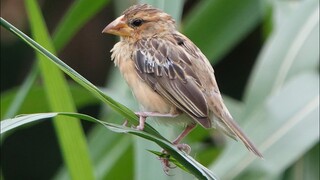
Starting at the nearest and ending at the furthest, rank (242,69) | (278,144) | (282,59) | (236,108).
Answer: (278,144) → (282,59) → (236,108) → (242,69)

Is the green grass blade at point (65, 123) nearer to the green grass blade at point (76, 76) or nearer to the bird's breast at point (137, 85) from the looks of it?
the bird's breast at point (137, 85)

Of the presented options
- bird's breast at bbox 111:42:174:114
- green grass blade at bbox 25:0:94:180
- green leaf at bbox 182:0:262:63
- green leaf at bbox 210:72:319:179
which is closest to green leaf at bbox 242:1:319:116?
green leaf at bbox 210:72:319:179

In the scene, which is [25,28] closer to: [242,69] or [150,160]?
[242,69]

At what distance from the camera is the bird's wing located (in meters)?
2.54

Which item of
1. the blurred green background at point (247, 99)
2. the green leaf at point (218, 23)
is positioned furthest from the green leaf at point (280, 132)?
the green leaf at point (218, 23)

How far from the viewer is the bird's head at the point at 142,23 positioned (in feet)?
9.58

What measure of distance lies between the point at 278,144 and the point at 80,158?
1056 millimetres

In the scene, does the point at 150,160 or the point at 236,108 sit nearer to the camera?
the point at 150,160

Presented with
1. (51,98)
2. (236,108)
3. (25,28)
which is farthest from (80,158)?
(25,28)

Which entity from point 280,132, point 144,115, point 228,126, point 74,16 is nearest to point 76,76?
point 144,115

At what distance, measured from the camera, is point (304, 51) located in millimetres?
3705

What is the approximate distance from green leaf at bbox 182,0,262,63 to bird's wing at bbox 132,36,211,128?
3.44ft

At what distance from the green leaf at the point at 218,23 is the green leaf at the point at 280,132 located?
0.54 meters

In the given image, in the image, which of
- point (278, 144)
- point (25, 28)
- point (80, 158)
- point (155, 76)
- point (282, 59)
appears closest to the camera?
point (80, 158)
